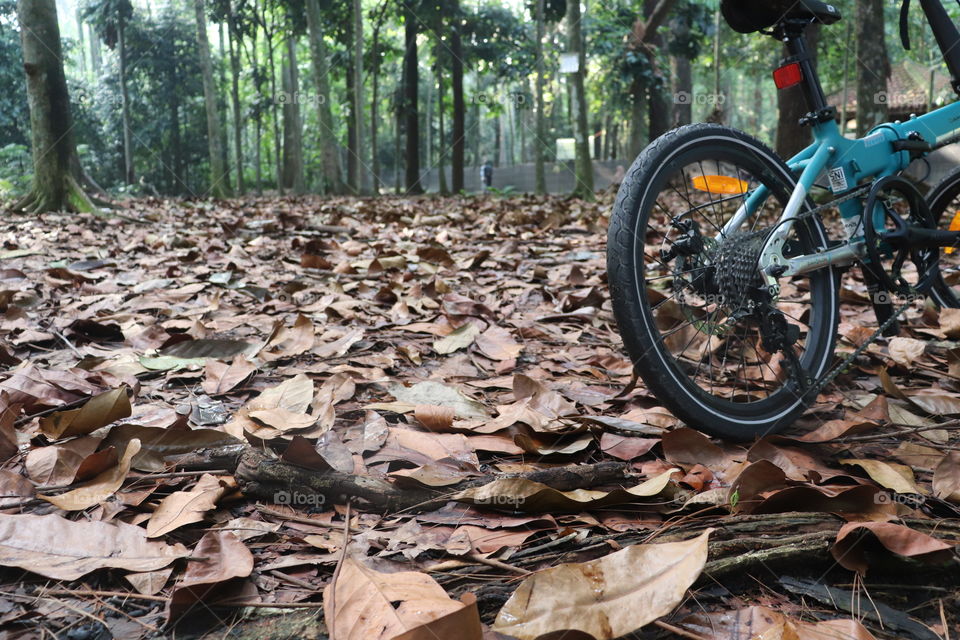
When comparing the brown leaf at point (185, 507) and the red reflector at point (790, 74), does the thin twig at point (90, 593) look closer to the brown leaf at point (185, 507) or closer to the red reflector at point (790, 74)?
the brown leaf at point (185, 507)

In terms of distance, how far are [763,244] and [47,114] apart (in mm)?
7037

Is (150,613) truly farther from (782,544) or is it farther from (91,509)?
(782,544)

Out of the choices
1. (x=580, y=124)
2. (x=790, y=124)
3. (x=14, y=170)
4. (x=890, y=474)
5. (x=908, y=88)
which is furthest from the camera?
(x=908, y=88)

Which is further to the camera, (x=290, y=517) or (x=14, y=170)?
(x=14, y=170)

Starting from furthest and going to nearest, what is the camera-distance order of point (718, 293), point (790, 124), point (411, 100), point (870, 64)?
point (411, 100)
point (790, 124)
point (870, 64)
point (718, 293)

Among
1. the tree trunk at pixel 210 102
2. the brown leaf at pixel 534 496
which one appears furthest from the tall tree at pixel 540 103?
the brown leaf at pixel 534 496

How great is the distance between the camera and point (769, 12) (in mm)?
2135

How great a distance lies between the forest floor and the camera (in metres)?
1.01

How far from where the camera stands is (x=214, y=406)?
1.84 m

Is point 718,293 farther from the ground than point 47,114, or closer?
closer

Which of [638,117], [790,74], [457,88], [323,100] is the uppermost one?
[457,88]

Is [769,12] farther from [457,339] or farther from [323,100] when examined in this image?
[323,100]

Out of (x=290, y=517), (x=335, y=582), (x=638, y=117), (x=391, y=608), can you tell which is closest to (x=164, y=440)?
(x=290, y=517)

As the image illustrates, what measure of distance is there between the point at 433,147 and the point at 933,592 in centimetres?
3922
